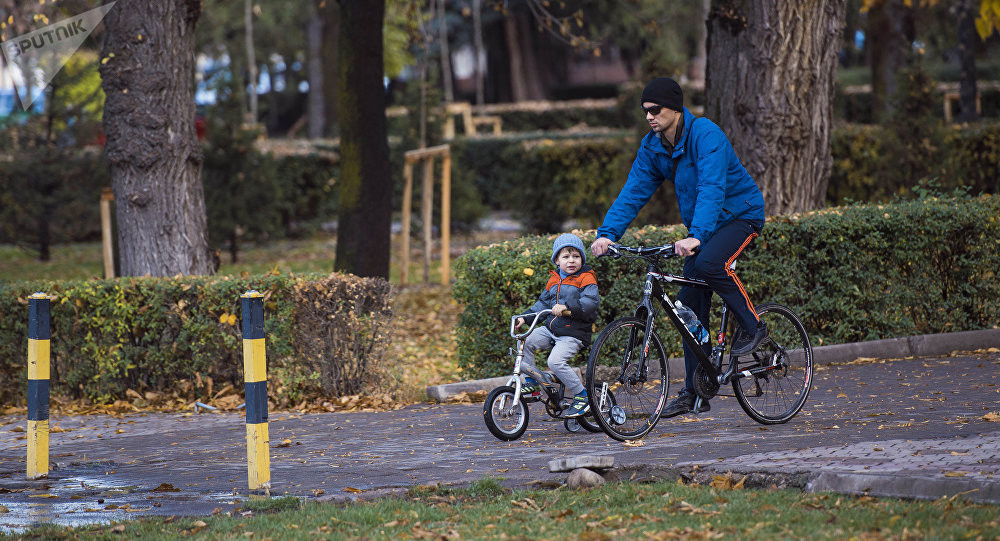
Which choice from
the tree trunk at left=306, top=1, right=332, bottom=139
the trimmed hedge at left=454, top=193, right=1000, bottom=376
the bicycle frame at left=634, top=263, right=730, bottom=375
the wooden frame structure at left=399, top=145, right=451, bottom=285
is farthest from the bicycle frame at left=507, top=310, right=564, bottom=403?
the tree trunk at left=306, top=1, right=332, bottom=139

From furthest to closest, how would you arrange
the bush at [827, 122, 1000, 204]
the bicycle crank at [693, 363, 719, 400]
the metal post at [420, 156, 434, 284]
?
the bush at [827, 122, 1000, 204], the metal post at [420, 156, 434, 284], the bicycle crank at [693, 363, 719, 400]

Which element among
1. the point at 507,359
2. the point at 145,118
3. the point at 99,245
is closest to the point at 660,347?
the point at 507,359

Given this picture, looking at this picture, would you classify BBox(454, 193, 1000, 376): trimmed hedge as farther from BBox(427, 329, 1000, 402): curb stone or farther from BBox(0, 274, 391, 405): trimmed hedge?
BBox(0, 274, 391, 405): trimmed hedge

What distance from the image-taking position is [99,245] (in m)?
23.3

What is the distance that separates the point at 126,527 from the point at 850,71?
1879 inches

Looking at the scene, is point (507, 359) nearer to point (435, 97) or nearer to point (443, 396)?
point (443, 396)

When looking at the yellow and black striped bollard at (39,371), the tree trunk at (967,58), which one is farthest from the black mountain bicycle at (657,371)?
the tree trunk at (967,58)

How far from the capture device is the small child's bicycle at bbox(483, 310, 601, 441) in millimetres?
6785

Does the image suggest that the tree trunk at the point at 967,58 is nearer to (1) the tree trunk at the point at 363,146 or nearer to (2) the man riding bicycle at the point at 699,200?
(1) the tree trunk at the point at 363,146

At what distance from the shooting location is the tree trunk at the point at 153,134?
10.0m

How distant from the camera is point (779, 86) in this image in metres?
10.4

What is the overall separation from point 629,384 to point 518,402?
27.4 inches

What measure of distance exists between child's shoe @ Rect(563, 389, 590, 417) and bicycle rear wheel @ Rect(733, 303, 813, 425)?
93cm

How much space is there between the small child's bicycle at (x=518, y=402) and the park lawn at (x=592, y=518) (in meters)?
1.35
